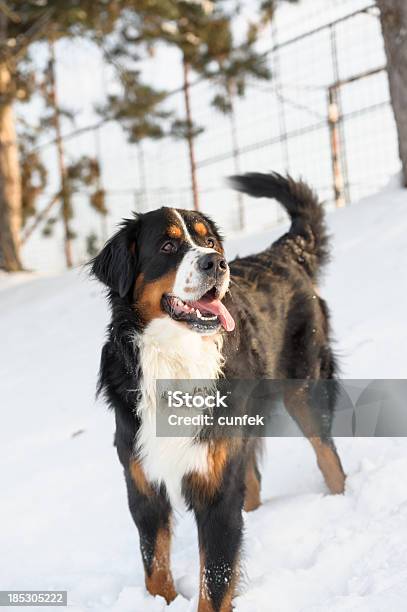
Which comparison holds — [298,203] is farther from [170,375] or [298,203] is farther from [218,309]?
[170,375]

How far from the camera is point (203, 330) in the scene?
265 cm

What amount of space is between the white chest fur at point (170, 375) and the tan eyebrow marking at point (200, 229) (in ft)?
1.45

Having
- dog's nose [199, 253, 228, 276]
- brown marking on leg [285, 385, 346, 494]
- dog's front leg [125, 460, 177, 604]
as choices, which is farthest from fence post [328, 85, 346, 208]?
dog's front leg [125, 460, 177, 604]

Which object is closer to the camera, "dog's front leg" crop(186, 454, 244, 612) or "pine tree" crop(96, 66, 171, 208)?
"dog's front leg" crop(186, 454, 244, 612)

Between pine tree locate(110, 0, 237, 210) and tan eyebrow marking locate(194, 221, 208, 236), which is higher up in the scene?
pine tree locate(110, 0, 237, 210)

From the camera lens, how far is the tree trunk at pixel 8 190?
10875 mm

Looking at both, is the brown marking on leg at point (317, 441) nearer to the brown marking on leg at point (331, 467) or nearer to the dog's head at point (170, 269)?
the brown marking on leg at point (331, 467)

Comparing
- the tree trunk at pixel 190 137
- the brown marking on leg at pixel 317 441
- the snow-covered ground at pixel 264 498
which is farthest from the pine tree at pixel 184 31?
the brown marking on leg at pixel 317 441

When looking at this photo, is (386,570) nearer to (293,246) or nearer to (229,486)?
(229,486)

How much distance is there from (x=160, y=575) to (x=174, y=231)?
1.47 metres

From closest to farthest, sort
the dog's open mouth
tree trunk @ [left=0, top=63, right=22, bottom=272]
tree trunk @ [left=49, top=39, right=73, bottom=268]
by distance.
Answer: the dog's open mouth → tree trunk @ [left=0, top=63, right=22, bottom=272] → tree trunk @ [left=49, top=39, right=73, bottom=268]

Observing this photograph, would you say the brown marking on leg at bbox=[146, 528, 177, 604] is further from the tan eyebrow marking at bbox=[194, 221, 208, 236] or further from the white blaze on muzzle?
the tan eyebrow marking at bbox=[194, 221, 208, 236]

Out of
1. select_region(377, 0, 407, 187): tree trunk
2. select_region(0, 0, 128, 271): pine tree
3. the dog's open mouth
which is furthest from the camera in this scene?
select_region(0, 0, 128, 271): pine tree

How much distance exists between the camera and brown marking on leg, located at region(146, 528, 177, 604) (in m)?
2.78
